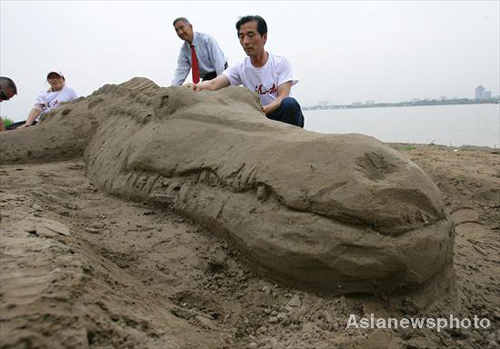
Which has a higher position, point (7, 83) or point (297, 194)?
point (7, 83)

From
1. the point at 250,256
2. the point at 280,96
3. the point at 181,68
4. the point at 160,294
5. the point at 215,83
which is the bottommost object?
the point at 160,294

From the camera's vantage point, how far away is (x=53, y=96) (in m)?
5.54

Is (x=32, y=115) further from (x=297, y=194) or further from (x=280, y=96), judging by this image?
(x=297, y=194)

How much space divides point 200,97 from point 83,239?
50.0 inches

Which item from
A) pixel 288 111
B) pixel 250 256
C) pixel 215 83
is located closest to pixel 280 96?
pixel 288 111

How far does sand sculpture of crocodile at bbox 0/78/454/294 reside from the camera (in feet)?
5.65

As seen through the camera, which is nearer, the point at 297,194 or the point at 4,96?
the point at 297,194

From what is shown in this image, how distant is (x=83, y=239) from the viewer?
6.90 feet

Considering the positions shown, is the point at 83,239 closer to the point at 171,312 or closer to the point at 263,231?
the point at 171,312

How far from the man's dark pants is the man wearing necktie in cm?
124

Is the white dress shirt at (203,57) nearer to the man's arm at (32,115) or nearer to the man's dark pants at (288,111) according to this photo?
the man's dark pants at (288,111)

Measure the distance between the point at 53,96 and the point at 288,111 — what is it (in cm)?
344

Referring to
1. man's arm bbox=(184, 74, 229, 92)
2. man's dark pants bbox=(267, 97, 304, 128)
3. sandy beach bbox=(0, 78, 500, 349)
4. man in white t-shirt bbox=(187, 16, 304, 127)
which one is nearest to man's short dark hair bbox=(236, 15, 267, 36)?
man in white t-shirt bbox=(187, 16, 304, 127)

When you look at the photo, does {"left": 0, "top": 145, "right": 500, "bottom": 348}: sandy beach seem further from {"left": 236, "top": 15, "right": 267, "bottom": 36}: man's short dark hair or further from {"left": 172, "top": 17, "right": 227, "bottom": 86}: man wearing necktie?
{"left": 172, "top": 17, "right": 227, "bottom": 86}: man wearing necktie
